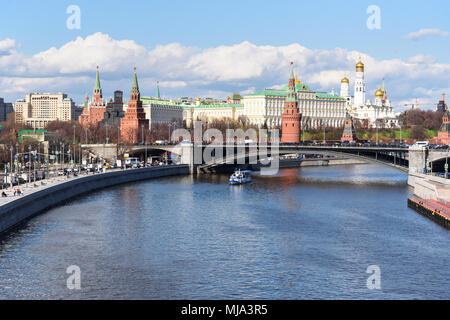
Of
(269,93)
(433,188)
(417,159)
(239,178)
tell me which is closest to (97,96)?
(269,93)

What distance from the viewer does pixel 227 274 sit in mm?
30422

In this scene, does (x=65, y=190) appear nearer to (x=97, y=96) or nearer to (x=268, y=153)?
(x=268, y=153)

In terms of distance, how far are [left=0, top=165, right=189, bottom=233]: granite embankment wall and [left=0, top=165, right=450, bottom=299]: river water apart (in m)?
0.98

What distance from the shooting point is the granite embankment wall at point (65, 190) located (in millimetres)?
40656

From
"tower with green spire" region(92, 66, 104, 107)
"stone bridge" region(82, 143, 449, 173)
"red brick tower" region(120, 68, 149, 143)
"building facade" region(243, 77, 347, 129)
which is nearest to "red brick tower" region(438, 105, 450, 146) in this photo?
"stone bridge" region(82, 143, 449, 173)

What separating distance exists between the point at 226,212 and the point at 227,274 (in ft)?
63.3

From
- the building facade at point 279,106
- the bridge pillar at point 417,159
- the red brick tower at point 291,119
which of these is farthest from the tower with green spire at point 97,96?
the bridge pillar at point 417,159

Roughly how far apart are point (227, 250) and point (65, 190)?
79.1 feet

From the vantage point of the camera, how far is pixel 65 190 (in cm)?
5547

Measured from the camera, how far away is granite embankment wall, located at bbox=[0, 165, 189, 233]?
133ft

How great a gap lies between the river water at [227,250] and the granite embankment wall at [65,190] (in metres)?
0.98

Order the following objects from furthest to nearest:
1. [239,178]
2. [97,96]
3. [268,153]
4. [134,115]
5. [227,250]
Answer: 1. [97,96]
2. [134,115]
3. [268,153]
4. [239,178]
5. [227,250]

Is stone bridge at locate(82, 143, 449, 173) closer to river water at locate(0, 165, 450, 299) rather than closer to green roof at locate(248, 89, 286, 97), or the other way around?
river water at locate(0, 165, 450, 299)
